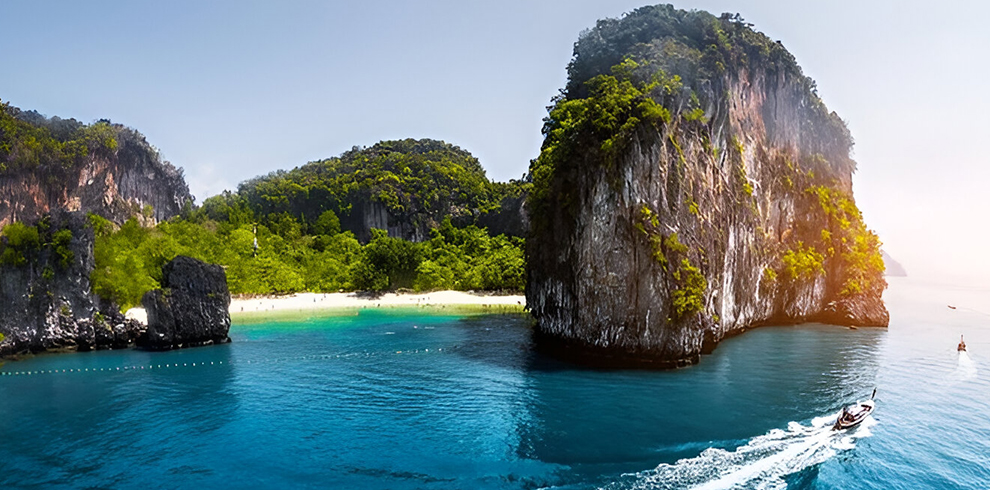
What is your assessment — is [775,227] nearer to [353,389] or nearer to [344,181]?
[353,389]

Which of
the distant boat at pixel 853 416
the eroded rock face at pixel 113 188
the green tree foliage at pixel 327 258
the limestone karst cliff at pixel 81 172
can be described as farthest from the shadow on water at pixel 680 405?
the eroded rock face at pixel 113 188

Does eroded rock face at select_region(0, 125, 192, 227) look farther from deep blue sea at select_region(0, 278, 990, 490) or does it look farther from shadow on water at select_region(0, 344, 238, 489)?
deep blue sea at select_region(0, 278, 990, 490)

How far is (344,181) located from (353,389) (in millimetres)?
96545

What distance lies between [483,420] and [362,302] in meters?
63.3

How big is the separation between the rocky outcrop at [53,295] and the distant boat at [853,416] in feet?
193

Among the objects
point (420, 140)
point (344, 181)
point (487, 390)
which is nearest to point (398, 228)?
point (344, 181)

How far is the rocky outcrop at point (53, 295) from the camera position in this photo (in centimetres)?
4591

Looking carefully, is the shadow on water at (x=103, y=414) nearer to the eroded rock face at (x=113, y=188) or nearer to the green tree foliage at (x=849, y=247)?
the eroded rock face at (x=113, y=188)

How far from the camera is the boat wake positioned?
22328 millimetres

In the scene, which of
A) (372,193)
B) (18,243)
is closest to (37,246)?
(18,243)

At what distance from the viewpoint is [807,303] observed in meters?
66.2

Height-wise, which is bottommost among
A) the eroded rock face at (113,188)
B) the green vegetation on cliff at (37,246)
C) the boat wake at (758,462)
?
the boat wake at (758,462)

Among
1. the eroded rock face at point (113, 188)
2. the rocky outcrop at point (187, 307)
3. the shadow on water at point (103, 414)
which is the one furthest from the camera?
the eroded rock face at point (113, 188)

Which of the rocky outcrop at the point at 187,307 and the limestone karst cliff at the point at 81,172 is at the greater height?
the limestone karst cliff at the point at 81,172
